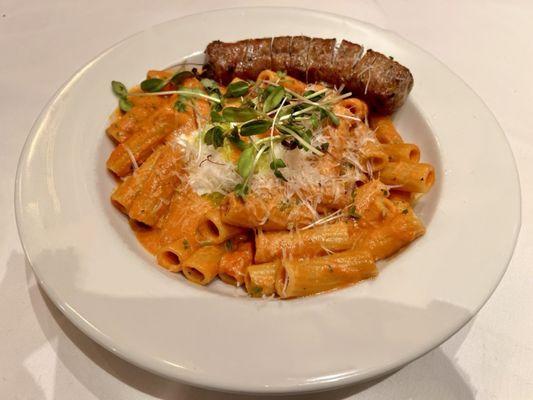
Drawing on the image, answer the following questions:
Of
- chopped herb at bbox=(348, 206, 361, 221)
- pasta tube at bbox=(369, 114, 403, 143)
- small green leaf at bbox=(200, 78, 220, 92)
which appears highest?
small green leaf at bbox=(200, 78, 220, 92)

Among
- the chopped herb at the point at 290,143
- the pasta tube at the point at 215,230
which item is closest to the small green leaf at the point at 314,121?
the chopped herb at the point at 290,143

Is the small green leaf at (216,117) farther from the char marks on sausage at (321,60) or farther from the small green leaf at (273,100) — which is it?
the char marks on sausage at (321,60)

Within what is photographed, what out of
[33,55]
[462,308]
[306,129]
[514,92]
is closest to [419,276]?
[462,308]

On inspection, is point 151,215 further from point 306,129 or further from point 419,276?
point 419,276

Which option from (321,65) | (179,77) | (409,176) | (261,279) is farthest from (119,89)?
(409,176)

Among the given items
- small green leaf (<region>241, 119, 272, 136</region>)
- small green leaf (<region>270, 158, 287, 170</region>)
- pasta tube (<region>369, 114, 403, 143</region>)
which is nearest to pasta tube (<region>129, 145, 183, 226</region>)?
small green leaf (<region>241, 119, 272, 136</region>)

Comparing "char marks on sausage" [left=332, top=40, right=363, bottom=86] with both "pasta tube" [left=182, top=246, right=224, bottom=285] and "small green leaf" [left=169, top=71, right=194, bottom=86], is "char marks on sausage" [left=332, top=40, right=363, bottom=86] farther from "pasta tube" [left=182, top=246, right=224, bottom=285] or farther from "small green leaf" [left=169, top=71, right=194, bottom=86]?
"pasta tube" [left=182, top=246, right=224, bottom=285]

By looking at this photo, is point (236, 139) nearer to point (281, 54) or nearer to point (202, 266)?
point (202, 266)
